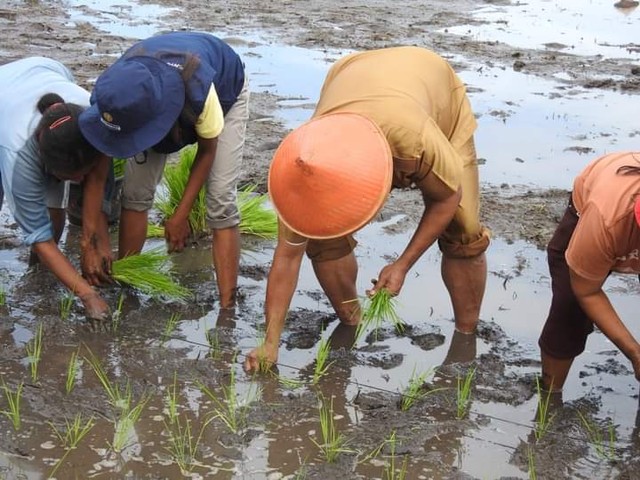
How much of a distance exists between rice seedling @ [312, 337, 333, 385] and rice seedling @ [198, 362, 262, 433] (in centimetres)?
27

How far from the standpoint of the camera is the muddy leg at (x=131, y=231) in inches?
197

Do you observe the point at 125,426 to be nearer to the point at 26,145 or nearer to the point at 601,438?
the point at 26,145

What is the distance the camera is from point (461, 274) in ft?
15.1

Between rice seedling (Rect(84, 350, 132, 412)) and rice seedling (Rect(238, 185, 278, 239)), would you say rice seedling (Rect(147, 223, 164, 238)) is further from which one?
rice seedling (Rect(84, 350, 132, 412))

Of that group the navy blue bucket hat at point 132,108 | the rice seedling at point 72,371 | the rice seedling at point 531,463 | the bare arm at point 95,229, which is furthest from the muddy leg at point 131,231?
the rice seedling at point 531,463

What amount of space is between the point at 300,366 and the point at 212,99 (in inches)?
48.6

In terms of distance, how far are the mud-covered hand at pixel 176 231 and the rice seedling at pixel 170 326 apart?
1.12 feet

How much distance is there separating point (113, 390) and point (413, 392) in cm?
124

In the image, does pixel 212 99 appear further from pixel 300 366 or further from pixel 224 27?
pixel 224 27

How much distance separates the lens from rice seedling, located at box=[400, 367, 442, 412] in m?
4.16

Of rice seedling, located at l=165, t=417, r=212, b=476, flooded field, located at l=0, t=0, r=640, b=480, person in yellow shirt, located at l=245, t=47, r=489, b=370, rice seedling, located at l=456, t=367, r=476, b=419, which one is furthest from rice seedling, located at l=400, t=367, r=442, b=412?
rice seedling, located at l=165, t=417, r=212, b=476

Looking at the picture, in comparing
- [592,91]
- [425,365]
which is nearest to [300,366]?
[425,365]

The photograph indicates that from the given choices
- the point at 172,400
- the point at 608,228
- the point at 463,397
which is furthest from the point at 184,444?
the point at 608,228

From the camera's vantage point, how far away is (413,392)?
13.8 feet
